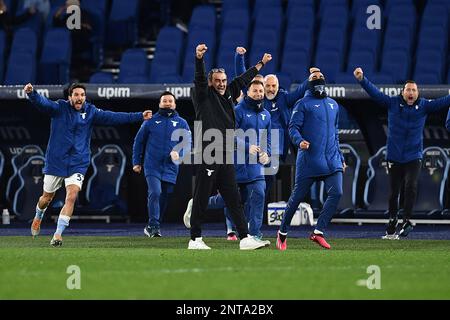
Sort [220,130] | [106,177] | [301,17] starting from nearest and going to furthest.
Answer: [220,130], [106,177], [301,17]

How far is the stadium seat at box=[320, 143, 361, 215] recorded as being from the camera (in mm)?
20734

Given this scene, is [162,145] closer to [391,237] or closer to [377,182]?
[391,237]

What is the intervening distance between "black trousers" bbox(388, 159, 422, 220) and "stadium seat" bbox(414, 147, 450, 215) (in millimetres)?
4244

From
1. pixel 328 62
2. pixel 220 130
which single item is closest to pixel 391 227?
pixel 220 130

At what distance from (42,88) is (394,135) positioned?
6734 millimetres

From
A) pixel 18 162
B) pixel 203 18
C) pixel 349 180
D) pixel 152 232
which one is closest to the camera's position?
pixel 152 232

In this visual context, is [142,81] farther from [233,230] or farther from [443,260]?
[443,260]

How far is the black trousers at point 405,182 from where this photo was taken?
52.3ft

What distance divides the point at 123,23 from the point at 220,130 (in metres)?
11.8

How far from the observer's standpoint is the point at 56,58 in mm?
23234

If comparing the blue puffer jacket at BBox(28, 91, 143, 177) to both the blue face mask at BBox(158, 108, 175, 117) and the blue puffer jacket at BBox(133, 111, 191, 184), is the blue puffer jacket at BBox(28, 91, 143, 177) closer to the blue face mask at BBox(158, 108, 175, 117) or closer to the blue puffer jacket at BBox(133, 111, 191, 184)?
the blue puffer jacket at BBox(133, 111, 191, 184)

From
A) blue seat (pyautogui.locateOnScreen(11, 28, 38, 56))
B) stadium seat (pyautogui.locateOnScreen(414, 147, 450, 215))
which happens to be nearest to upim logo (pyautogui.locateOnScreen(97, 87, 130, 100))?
blue seat (pyautogui.locateOnScreen(11, 28, 38, 56))

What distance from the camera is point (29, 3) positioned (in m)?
24.9
